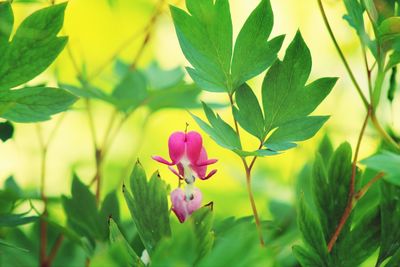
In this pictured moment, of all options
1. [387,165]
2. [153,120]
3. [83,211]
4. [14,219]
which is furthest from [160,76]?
[387,165]

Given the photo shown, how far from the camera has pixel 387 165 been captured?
0.43 metres

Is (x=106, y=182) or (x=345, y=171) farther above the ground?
(x=345, y=171)

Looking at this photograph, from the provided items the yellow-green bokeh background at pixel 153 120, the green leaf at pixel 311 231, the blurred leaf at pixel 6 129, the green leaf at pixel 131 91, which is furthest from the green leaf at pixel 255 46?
the yellow-green bokeh background at pixel 153 120

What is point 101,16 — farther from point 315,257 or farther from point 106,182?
point 315,257

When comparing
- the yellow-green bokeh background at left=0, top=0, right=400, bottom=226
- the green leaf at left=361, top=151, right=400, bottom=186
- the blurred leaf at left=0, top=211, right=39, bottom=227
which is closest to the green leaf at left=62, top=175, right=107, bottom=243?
the blurred leaf at left=0, top=211, right=39, bottom=227

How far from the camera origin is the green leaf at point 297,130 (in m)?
0.49

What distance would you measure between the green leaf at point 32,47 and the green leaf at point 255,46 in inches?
5.9

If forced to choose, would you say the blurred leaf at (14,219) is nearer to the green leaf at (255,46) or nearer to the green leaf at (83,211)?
the green leaf at (83,211)

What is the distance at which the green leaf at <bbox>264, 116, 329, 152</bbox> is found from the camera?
19.1 inches

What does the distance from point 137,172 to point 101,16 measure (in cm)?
130

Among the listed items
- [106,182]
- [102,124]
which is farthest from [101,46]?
[106,182]

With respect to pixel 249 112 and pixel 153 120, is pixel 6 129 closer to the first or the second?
pixel 249 112

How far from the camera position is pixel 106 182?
1.25 m

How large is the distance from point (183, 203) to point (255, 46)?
0.14 m
